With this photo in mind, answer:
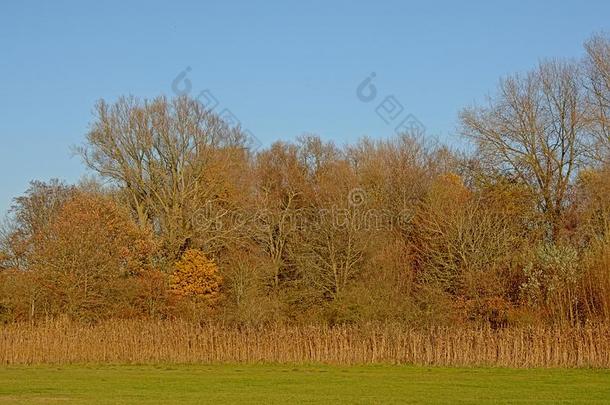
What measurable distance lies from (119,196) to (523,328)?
26.0 metres

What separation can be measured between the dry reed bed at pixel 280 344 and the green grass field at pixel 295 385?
1.20 meters

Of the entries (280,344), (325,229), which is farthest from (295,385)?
(325,229)

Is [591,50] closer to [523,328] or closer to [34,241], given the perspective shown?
[523,328]

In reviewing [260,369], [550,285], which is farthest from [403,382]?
[550,285]

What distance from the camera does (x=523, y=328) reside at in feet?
81.9

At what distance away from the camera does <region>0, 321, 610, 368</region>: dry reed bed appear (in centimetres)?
2411

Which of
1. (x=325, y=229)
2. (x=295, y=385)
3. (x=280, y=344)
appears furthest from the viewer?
(x=325, y=229)

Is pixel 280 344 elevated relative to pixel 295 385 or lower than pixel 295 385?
elevated

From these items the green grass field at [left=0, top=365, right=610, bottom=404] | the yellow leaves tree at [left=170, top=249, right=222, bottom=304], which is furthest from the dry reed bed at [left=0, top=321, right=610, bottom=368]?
the yellow leaves tree at [left=170, top=249, right=222, bottom=304]

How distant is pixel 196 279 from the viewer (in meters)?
40.7

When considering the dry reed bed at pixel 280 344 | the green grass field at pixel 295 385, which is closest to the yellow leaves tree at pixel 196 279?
the dry reed bed at pixel 280 344

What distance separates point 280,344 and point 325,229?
13743mm

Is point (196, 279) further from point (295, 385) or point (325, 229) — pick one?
point (295, 385)

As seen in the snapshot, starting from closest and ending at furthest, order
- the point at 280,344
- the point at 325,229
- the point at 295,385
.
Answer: the point at 295,385 < the point at 280,344 < the point at 325,229
